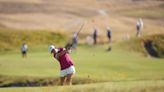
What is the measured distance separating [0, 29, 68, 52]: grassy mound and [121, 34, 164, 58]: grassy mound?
991cm

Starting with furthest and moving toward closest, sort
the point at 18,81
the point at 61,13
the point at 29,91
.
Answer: the point at 61,13
the point at 18,81
the point at 29,91

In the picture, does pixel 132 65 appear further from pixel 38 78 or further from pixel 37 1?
pixel 37 1

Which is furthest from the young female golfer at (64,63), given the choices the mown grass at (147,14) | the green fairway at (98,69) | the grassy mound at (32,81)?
the mown grass at (147,14)

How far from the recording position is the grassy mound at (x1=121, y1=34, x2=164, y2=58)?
160 feet

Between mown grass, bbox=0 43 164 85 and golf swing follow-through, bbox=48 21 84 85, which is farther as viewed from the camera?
mown grass, bbox=0 43 164 85

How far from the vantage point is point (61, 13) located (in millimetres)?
109250

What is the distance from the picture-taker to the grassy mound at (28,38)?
54688 mm

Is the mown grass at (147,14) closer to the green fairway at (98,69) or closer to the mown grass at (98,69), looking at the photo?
the mown grass at (98,69)

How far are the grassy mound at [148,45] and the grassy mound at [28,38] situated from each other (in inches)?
390

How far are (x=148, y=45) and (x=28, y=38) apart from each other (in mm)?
14065

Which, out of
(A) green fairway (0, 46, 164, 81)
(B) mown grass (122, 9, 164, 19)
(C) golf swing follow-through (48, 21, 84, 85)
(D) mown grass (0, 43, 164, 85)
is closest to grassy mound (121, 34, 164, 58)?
(D) mown grass (0, 43, 164, 85)

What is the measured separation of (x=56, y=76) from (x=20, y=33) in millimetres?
29448

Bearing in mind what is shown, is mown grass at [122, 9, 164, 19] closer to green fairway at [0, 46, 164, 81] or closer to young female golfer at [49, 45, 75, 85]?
green fairway at [0, 46, 164, 81]

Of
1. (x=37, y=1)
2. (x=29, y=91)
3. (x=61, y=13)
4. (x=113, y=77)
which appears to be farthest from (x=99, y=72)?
(x=37, y=1)
